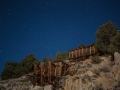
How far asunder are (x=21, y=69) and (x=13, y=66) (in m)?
4.18

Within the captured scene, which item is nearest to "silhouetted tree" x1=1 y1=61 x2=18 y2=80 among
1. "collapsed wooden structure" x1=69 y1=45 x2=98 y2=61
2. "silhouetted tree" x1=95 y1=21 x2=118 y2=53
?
"collapsed wooden structure" x1=69 y1=45 x2=98 y2=61

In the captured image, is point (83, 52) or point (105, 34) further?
point (83, 52)

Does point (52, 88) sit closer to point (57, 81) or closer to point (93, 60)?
point (57, 81)

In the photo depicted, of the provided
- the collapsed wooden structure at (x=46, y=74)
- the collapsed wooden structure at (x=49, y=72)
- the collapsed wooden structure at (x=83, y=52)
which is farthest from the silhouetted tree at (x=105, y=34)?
the collapsed wooden structure at (x=46, y=74)

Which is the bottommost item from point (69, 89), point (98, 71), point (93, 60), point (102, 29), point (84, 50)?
point (69, 89)

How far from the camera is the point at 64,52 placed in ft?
207

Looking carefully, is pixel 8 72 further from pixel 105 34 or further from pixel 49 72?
pixel 105 34

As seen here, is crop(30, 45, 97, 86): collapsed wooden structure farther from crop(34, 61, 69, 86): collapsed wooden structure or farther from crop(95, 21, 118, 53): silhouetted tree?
crop(95, 21, 118, 53): silhouetted tree

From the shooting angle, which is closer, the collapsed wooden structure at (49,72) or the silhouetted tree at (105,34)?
the collapsed wooden structure at (49,72)

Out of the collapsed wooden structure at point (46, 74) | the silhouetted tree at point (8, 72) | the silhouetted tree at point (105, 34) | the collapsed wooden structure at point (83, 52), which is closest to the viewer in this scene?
the collapsed wooden structure at point (46, 74)

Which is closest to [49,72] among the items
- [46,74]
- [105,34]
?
[46,74]

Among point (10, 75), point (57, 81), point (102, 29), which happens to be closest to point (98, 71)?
point (57, 81)

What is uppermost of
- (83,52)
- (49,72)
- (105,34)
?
(105,34)

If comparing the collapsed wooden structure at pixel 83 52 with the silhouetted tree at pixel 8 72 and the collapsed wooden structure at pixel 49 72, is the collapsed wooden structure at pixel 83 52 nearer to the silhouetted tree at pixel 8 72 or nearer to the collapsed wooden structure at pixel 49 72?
the collapsed wooden structure at pixel 49 72
